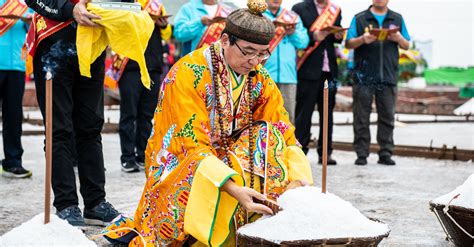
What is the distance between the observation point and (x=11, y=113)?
21.6 ft

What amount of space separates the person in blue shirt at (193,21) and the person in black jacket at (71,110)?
8.45 feet

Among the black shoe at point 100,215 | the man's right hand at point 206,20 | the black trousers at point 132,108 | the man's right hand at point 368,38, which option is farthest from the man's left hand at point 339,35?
the black shoe at point 100,215

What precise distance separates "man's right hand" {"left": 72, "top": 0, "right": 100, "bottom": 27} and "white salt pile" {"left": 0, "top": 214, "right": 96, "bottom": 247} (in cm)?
166

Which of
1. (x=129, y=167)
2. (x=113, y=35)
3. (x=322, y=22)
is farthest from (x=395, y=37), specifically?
(x=113, y=35)

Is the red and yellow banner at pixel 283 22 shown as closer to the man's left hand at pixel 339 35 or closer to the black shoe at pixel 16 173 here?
the man's left hand at pixel 339 35

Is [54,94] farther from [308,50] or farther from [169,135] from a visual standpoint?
[308,50]

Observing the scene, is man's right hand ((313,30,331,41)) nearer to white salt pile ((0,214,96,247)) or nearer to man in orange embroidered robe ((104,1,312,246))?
man in orange embroidered robe ((104,1,312,246))

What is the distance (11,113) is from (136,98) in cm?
106

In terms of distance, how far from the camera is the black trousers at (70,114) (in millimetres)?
4242

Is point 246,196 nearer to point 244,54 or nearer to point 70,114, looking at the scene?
point 244,54

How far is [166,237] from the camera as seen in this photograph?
11.7ft

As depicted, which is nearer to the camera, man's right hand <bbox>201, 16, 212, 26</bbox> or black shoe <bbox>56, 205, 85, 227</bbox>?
black shoe <bbox>56, 205, 85, 227</bbox>

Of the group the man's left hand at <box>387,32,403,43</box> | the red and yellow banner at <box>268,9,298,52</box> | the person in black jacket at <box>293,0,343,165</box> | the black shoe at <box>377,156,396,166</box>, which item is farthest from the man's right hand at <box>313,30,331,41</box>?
the black shoe at <box>377,156,396,166</box>

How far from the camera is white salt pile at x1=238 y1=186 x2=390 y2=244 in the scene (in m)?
2.99
